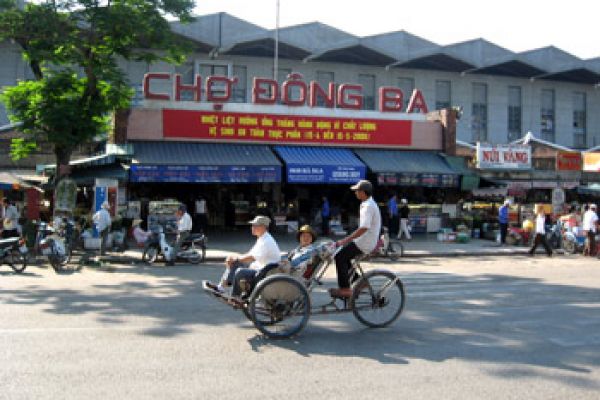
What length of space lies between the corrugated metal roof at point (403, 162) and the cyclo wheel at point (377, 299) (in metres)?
15.5

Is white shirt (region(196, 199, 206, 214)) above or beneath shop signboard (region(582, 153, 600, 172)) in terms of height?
beneath

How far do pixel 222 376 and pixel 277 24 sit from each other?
1148 inches

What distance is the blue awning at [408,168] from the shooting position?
75.5ft

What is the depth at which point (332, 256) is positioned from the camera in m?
7.14

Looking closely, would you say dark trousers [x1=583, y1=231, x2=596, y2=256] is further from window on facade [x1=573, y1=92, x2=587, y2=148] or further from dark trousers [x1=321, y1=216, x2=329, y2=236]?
window on facade [x1=573, y1=92, x2=587, y2=148]

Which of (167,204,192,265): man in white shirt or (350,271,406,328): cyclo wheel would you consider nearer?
(350,271,406,328): cyclo wheel

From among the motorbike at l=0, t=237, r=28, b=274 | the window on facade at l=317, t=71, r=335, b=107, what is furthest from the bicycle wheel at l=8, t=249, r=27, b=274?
the window on facade at l=317, t=71, r=335, b=107

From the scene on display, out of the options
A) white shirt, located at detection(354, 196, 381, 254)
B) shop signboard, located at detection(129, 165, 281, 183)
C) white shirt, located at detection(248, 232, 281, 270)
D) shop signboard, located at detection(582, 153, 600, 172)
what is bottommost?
white shirt, located at detection(248, 232, 281, 270)

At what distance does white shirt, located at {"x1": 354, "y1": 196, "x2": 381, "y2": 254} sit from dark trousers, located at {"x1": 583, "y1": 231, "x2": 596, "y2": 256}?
46.9 ft

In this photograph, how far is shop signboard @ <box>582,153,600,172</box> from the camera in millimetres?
27516

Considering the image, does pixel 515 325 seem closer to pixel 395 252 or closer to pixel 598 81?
pixel 395 252

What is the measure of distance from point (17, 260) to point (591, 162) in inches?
1007

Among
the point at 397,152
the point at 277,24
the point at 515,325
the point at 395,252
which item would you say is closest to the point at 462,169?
the point at 397,152

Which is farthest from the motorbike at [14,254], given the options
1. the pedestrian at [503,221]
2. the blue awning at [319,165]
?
the pedestrian at [503,221]
